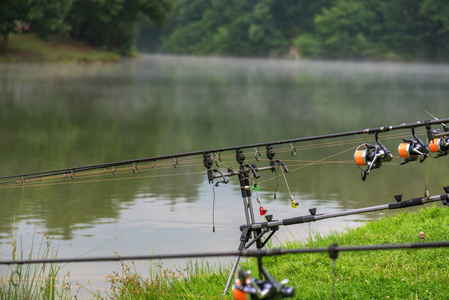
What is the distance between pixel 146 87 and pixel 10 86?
24.7 feet

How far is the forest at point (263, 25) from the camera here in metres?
72.5

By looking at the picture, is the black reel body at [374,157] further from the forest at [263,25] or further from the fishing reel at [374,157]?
the forest at [263,25]

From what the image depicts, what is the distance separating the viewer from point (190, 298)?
20.8ft

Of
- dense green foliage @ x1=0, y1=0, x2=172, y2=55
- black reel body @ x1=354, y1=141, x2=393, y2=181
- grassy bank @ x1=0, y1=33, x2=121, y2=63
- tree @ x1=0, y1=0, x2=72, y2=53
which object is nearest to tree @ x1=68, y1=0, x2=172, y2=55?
dense green foliage @ x1=0, y1=0, x2=172, y2=55

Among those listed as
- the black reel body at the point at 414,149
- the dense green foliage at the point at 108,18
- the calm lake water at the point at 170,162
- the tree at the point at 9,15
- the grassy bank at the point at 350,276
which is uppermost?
the dense green foliage at the point at 108,18

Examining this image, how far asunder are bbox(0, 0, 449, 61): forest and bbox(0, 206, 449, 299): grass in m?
53.0

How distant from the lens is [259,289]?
11.7 feet

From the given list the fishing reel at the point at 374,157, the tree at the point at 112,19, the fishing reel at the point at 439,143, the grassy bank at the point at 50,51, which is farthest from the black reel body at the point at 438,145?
the tree at the point at 112,19

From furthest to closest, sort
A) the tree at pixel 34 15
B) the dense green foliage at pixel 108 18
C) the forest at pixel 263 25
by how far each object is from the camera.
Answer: the forest at pixel 263 25
the dense green foliage at pixel 108 18
the tree at pixel 34 15

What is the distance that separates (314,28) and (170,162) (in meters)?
88.1

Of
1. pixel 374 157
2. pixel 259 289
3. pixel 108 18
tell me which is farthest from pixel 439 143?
pixel 108 18

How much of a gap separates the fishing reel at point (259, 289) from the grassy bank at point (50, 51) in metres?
53.8

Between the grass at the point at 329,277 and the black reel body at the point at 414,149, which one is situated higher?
the black reel body at the point at 414,149

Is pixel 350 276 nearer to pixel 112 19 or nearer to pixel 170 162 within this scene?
pixel 170 162
